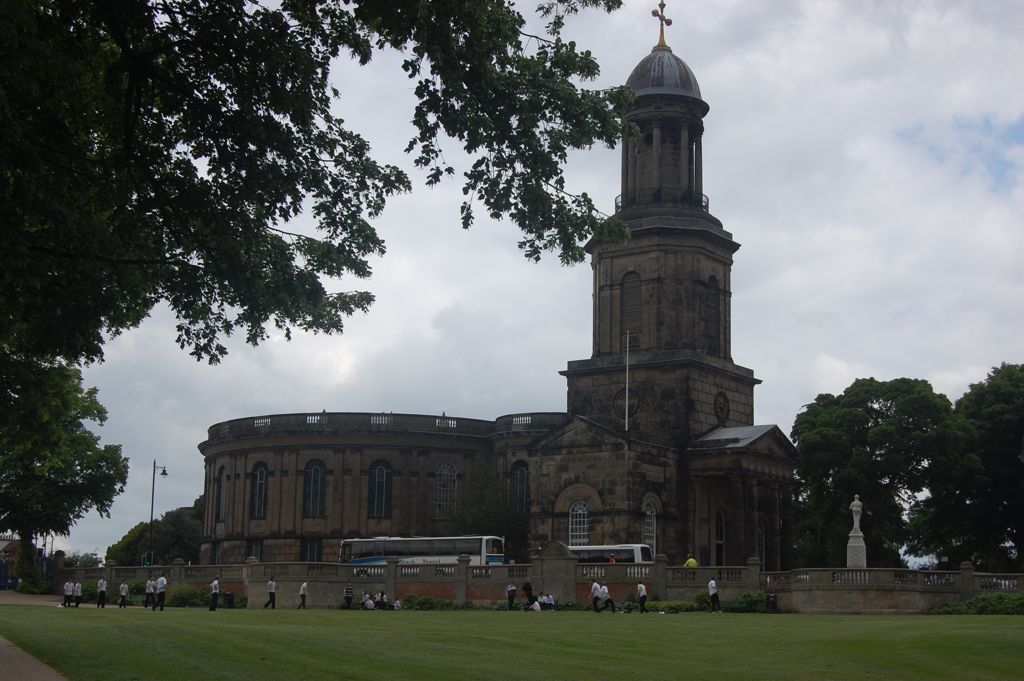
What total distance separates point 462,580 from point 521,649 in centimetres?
2544

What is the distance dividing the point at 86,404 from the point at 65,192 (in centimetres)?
4535

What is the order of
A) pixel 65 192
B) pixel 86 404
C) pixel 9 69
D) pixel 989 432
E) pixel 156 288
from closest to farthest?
pixel 9 69 → pixel 65 192 → pixel 156 288 → pixel 86 404 → pixel 989 432

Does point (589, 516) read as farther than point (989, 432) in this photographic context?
No

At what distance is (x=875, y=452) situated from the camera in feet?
219

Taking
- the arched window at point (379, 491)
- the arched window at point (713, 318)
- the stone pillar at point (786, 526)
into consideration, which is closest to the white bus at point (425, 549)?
the arched window at point (379, 491)

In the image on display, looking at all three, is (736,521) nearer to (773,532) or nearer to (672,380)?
(773,532)

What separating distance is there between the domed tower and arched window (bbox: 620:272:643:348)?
0.16ft

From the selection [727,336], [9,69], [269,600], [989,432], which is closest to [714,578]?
[269,600]

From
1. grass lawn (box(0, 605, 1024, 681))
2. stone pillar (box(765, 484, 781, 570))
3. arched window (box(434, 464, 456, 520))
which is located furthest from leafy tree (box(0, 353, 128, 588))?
stone pillar (box(765, 484, 781, 570))

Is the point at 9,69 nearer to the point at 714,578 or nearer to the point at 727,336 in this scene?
the point at 714,578

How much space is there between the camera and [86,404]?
201ft

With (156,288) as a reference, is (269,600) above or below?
below

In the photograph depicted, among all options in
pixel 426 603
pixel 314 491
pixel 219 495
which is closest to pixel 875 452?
pixel 426 603

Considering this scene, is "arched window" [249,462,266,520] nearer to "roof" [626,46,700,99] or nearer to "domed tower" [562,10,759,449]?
"domed tower" [562,10,759,449]
